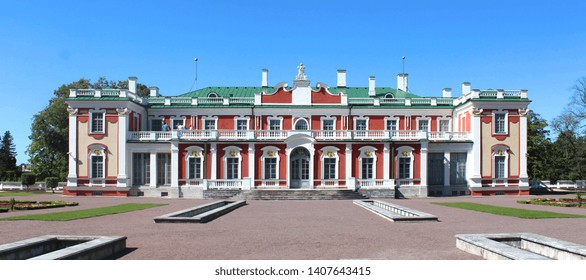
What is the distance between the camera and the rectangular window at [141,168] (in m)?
41.7

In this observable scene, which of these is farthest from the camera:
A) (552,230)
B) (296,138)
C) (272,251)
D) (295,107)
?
(295,107)

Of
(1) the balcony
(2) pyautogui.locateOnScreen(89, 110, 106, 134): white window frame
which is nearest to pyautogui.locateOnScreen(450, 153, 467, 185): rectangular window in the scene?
(1) the balcony

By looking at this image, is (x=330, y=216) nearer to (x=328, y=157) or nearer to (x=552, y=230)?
(x=552, y=230)

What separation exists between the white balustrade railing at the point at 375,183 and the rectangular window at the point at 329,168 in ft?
7.37

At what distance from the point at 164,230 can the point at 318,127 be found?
2853 cm

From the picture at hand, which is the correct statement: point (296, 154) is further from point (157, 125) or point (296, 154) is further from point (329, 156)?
point (157, 125)

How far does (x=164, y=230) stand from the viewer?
55.1 feet

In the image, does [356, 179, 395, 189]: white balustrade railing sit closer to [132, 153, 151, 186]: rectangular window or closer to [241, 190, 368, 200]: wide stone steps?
[241, 190, 368, 200]: wide stone steps

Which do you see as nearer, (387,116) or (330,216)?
(330,216)

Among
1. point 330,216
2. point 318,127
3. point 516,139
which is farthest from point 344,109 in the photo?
point 330,216

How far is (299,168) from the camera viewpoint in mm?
40531

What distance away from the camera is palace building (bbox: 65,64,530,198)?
131ft

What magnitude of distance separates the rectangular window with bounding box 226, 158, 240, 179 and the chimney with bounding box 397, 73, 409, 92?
20.6 metres
